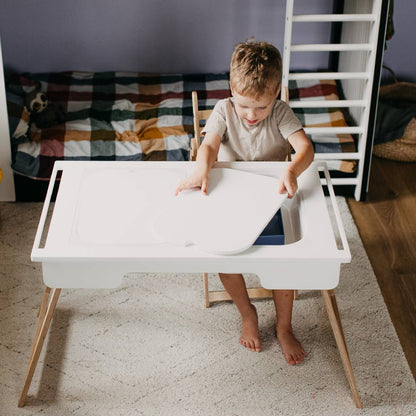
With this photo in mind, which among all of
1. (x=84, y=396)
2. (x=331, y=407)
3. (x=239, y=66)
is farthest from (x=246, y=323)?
(x=239, y=66)

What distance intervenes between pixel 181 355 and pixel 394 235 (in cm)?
119

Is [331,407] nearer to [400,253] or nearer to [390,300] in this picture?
[390,300]

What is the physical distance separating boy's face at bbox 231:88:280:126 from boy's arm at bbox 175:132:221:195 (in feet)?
0.42

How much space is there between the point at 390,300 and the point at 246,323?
2.01 ft


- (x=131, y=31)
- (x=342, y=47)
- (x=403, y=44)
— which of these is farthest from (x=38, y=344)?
(x=403, y=44)

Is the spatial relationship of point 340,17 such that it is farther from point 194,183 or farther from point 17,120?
point 17,120

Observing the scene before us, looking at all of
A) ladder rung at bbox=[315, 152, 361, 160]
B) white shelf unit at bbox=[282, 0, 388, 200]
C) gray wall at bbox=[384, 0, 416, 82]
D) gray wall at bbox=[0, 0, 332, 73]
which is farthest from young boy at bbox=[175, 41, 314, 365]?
gray wall at bbox=[384, 0, 416, 82]

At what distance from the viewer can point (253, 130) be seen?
6.86 feet

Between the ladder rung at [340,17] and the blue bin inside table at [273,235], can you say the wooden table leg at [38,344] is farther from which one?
the ladder rung at [340,17]

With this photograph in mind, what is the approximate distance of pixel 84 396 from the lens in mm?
2064

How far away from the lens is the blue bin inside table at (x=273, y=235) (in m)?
1.77

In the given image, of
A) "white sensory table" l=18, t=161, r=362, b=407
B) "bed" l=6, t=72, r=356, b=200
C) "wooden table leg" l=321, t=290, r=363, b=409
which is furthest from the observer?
"bed" l=6, t=72, r=356, b=200

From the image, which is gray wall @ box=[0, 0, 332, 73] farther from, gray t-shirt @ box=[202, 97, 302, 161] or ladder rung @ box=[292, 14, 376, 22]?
gray t-shirt @ box=[202, 97, 302, 161]

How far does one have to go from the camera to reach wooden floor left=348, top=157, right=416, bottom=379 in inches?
A: 95.0
